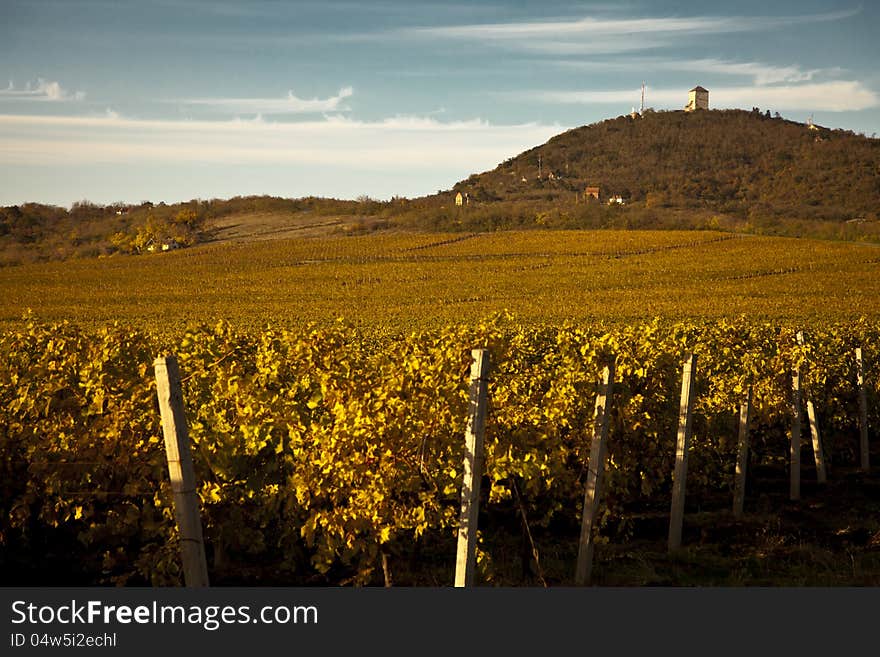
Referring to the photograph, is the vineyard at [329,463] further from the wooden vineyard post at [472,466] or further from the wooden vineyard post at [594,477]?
the wooden vineyard post at [472,466]

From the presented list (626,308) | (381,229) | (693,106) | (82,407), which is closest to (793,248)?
(626,308)

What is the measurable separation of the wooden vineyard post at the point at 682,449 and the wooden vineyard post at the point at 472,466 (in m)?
3.33

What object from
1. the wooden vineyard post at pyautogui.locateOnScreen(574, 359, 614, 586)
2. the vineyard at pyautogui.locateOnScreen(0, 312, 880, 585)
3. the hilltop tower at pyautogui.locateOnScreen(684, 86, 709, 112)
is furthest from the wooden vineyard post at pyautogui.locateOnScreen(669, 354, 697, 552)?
the hilltop tower at pyautogui.locateOnScreen(684, 86, 709, 112)

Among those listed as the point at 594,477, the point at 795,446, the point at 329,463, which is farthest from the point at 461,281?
the point at 329,463

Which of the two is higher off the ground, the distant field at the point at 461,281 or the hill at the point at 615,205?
the hill at the point at 615,205

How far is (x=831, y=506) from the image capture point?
1014cm

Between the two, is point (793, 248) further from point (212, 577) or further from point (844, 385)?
point (212, 577)

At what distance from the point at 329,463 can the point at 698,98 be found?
6673 inches

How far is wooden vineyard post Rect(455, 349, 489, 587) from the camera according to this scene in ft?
15.5

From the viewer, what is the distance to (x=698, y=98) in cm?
16175

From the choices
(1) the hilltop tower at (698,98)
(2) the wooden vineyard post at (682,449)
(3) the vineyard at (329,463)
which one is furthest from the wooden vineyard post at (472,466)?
(1) the hilltop tower at (698,98)

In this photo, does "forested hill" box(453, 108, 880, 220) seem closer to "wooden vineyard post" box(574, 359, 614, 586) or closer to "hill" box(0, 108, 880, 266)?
"hill" box(0, 108, 880, 266)

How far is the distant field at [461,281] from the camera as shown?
42250 mm

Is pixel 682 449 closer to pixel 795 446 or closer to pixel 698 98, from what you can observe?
pixel 795 446
